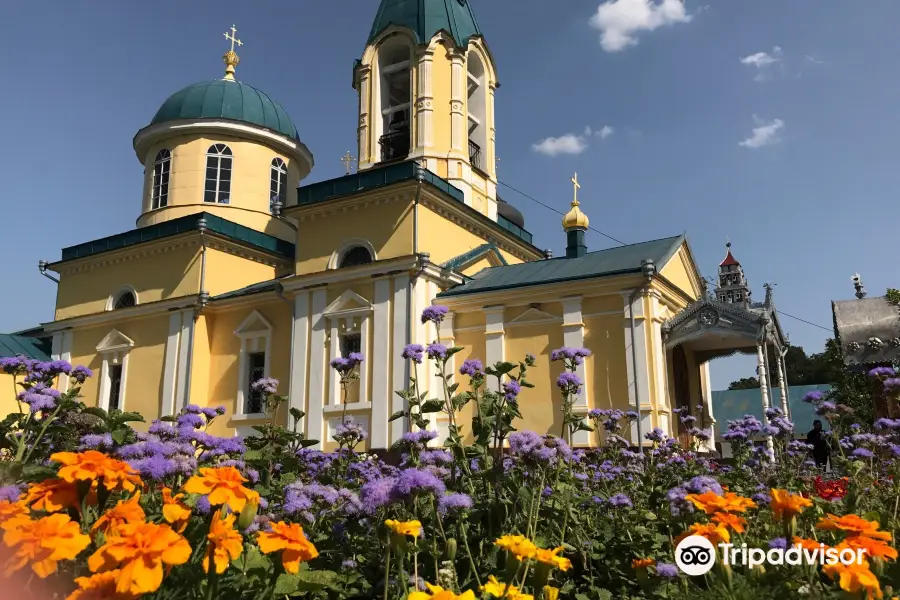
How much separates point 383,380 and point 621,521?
31.9ft

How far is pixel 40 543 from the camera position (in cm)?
169

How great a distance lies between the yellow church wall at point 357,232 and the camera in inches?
557

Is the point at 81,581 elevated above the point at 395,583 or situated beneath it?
elevated above

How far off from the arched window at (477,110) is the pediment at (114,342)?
1008 cm

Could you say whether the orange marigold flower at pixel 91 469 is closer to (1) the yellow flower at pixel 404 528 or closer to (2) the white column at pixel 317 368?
(1) the yellow flower at pixel 404 528

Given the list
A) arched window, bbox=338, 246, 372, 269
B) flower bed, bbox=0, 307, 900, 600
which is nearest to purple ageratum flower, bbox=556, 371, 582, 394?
flower bed, bbox=0, 307, 900, 600

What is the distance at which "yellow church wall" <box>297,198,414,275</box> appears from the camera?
1414 cm

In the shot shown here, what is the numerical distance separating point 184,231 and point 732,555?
16.7 meters

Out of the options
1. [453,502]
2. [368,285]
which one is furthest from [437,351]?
[368,285]

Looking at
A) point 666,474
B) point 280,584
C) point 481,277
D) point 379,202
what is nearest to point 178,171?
point 379,202

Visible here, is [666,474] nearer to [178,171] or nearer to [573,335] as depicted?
[573,335]

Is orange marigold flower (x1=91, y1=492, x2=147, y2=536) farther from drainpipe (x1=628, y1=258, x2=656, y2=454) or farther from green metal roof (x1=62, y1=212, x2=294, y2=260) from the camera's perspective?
green metal roof (x1=62, y1=212, x2=294, y2=260)

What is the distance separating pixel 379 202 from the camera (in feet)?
47.6

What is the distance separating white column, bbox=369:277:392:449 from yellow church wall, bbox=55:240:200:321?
222 inches
